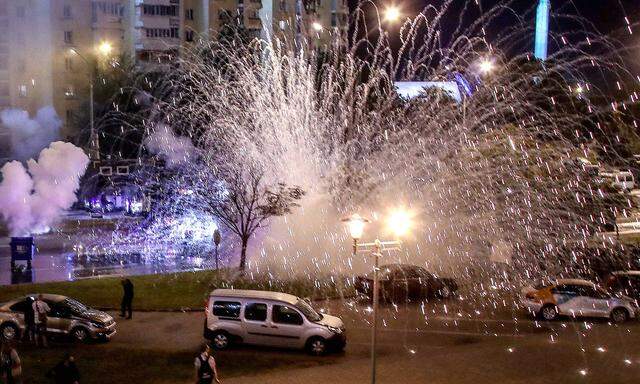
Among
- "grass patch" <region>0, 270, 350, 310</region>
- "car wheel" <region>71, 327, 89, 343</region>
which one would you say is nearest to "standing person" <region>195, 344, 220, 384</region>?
"car wheel" <region>71, 327, 89, 343</region>

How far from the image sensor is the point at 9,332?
1578 centimetres

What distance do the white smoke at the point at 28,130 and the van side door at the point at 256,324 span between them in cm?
4396

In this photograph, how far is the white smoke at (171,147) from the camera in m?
40.9

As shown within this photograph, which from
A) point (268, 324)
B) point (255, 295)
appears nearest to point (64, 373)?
point (268, 324)

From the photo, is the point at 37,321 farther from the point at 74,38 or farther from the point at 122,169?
the point at 74,38

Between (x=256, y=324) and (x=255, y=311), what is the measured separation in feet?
1.01

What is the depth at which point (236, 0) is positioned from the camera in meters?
67.8

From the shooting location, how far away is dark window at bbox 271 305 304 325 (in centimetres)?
1541

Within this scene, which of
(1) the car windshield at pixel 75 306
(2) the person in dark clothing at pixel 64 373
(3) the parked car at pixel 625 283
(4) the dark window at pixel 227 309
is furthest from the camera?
(3) the parked car at pixel 625 283

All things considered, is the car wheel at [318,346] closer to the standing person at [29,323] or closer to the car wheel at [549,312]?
the standing person at [29,323]

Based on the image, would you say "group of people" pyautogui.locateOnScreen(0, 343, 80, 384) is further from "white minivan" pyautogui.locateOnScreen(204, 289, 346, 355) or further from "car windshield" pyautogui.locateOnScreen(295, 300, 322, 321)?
"car windshield" pyautogui.locateOnScreen(295, 300, 322, 321)

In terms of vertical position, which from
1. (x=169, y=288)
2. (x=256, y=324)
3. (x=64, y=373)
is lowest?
(x=64, y=373)

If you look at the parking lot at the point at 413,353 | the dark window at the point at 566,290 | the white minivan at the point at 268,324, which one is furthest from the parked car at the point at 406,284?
the white minivan at the point at 268,324

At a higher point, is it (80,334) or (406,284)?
(406,284)
